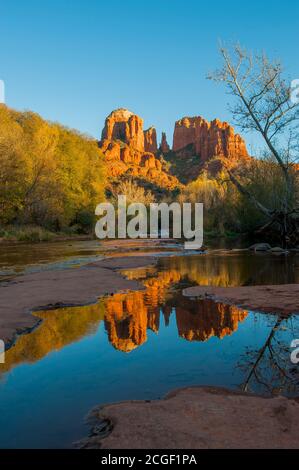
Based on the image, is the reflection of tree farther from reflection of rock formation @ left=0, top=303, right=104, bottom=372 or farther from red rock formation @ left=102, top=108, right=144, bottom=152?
red rock formation @ left=102, top=108, right=144, bottom=152

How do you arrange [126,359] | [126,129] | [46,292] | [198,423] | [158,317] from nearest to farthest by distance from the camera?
[198,423]
[126,359]
[158,317]
[46,292]
[126,129]

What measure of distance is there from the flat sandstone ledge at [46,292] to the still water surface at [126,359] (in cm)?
31

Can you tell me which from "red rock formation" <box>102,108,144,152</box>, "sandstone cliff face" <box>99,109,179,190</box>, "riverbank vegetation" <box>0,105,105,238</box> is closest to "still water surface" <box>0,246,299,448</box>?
"riverbank vegetation" <box>0,105,105,238</box>

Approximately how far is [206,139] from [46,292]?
178 meters

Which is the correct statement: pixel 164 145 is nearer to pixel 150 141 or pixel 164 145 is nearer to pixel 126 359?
pixel 150 141

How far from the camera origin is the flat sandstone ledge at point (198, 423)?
2.50m

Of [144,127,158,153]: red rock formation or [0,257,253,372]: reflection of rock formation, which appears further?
[144,127,158,153]: red rock formation

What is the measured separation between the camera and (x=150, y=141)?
194250mm

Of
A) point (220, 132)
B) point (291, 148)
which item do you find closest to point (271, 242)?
point (291, 148)

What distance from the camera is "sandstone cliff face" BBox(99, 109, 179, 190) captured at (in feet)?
458

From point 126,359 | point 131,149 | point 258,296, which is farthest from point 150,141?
point 126,359

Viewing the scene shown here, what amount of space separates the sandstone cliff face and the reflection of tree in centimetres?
12174

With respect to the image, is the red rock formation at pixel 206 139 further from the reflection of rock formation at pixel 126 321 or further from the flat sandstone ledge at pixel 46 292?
the reflection of rock formation at pixel 126 321
